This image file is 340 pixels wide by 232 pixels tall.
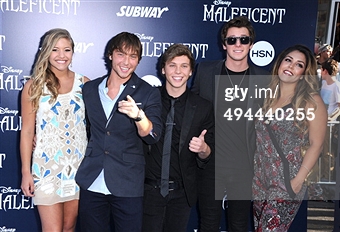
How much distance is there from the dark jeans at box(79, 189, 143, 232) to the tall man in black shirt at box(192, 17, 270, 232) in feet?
1.68

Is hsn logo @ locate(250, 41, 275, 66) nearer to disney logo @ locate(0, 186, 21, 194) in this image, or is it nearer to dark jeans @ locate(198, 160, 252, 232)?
dark jeans @ locate(198, 160, 252, 232)

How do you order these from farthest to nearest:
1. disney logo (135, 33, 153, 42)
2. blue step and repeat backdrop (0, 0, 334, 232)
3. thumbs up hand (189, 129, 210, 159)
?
1. disney logo (135, 33, 153, 42)
2. blue step and repeat backdrop (0, 0, 334, 232)
3. thumbs up hand (189, 129, 210, 159)

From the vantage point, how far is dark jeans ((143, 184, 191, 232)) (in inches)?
107

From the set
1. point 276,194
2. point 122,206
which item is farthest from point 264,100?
point 122,206

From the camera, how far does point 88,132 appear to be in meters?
2.88

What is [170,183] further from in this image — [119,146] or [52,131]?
[52,131]

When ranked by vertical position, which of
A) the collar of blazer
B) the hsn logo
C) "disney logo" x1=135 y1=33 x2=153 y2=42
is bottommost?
the collar of blazer

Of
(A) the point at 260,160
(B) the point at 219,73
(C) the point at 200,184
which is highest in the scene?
(B) the point at 219,73

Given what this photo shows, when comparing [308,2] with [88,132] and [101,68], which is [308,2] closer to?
[101,68]

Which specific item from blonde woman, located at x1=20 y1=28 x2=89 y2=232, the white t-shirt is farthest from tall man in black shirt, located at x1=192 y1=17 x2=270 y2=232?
the white t-shirt

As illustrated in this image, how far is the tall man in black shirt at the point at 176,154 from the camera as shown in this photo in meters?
2.71

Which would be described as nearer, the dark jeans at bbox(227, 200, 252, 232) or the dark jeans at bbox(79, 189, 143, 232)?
the dark jeans at bbox(79, 189, 143, 232)

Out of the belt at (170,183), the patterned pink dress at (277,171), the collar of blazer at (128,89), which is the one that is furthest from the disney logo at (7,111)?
→ the patterned pink dress at (277,171)

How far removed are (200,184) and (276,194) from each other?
1.75ft
